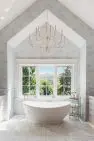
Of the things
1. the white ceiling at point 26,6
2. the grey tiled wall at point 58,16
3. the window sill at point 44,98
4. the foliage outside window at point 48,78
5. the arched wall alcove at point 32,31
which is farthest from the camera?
the foliage outside window at point 48,78

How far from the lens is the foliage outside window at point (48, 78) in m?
7.98

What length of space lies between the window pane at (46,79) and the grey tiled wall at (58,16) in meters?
1.64

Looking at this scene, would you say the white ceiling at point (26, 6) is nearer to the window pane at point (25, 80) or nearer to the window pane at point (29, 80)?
the window pane at point (29, 80)

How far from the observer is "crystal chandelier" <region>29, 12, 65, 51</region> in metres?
7.77

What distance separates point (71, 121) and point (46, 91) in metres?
1.63

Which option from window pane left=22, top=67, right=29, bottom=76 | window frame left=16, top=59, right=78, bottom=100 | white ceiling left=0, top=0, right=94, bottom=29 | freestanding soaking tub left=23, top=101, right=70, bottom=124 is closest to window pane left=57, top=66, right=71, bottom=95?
window frame left=16, top=59, right=78, bottom=100

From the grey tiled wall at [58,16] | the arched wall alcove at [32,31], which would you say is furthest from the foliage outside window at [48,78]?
the grey tiled wall at [58,16]

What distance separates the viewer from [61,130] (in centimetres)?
582

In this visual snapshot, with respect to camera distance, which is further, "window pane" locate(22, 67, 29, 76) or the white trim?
"window pane" locate(22, 67, 29, 76)

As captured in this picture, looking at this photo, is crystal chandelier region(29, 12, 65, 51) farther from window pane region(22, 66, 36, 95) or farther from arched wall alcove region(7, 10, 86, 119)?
window pane region(22, 66, 36, 95)

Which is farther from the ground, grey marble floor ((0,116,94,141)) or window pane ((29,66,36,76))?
window pane ((29,66,36,76))

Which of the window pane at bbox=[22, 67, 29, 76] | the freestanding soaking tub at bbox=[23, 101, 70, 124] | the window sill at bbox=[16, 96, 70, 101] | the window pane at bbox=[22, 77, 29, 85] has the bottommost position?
the freestanding soaking tub at bbox=[23, 101, 70, 124]

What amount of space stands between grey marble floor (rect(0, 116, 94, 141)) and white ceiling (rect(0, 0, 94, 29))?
2.94 meters

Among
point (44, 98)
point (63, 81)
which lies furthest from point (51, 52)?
point (44, 98)
